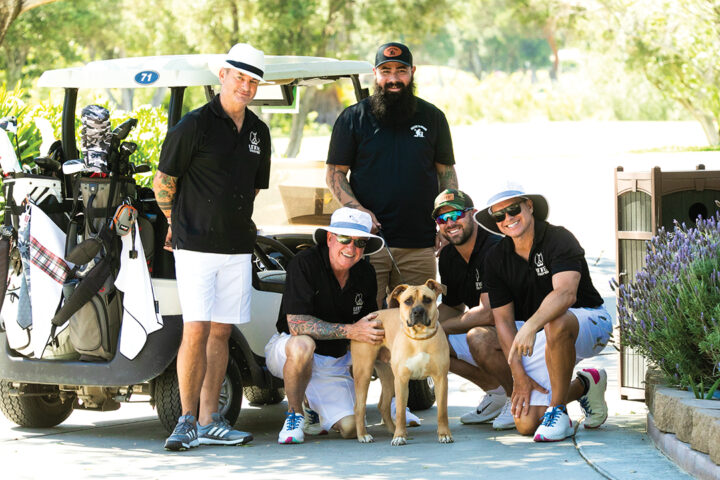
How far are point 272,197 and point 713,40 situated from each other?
64.9 feet

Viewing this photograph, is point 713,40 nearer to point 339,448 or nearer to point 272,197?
point 272,197

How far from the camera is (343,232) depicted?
251 inches

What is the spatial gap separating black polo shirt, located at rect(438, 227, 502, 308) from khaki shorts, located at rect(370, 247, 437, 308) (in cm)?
10

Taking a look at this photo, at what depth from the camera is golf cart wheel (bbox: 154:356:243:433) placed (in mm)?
6348

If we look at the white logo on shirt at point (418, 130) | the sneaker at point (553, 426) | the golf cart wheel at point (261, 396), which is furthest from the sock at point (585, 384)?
the golf cart wheel at point (261, 396)

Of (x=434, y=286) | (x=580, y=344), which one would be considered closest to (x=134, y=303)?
(x=434, y=286)

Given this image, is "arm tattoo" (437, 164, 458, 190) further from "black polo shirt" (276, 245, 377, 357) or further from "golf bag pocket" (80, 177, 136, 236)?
"golf bag pocket" (80, 177, 136, 236)

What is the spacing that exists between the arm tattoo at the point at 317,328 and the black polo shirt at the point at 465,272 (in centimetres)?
82

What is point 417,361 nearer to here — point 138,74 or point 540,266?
point 540,266

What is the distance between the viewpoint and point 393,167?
700 centimetres

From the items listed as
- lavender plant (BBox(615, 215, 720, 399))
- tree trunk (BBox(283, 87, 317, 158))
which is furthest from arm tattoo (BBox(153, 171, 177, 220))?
tree trunk (BBox(283, 87, 317, 158))

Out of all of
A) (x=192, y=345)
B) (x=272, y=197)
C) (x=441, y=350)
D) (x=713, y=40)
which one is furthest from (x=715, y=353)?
(x=713, y=40)

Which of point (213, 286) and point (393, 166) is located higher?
point (393, 166)

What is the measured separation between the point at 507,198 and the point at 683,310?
1.11m
